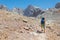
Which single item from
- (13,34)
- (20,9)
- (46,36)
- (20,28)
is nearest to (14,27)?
→ (20,28)

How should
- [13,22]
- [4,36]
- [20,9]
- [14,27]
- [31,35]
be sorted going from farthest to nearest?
1. [20,9]
2. [13,22]
3. [14,27]
4. [31,35]
5. [4,36]

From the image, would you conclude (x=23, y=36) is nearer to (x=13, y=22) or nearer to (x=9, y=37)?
(x=9, y=37)

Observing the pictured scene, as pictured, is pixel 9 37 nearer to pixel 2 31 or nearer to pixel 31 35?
pixel 2 31

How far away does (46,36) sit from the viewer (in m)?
14.7

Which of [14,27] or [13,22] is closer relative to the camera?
[14,27]

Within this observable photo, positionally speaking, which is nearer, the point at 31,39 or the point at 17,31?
the point at 31,39

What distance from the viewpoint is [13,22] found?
16219 mm

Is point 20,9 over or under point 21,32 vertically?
over

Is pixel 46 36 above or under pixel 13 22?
under

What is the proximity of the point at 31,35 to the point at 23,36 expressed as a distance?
934 mm

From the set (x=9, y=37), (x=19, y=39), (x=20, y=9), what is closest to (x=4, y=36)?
(x=9, y=37)

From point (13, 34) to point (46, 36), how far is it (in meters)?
3.25

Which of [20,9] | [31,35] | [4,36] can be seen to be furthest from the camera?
[20,9]

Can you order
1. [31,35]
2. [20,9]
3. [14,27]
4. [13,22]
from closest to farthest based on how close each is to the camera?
[31,35] → [14,27] → [13,22] → [20,9]
